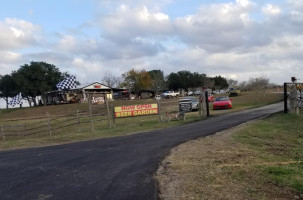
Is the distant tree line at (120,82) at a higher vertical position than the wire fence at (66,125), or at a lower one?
higher

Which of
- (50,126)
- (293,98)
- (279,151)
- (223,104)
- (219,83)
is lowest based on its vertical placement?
(50,126)

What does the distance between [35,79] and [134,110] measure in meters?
52.4

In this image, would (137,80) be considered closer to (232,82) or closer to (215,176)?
(232,82)

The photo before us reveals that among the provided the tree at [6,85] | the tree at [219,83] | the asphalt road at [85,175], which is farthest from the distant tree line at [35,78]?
the tree at [219,83]

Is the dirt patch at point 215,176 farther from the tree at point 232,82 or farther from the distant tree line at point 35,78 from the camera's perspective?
the tree at point 232,82

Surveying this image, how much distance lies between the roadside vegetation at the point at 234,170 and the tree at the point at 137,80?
236ft

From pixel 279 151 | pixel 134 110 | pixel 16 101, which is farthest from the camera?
pixel 16 101

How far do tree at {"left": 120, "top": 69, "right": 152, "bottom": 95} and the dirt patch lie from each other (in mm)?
73285

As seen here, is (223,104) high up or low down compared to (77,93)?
down

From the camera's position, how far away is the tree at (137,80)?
81.3 metres

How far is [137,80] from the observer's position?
268 feet

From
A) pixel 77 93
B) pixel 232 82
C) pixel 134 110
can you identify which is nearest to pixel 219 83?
pixel 232 82

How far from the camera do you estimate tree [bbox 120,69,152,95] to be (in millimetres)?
81331

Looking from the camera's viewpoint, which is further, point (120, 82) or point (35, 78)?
point (120, 82)
